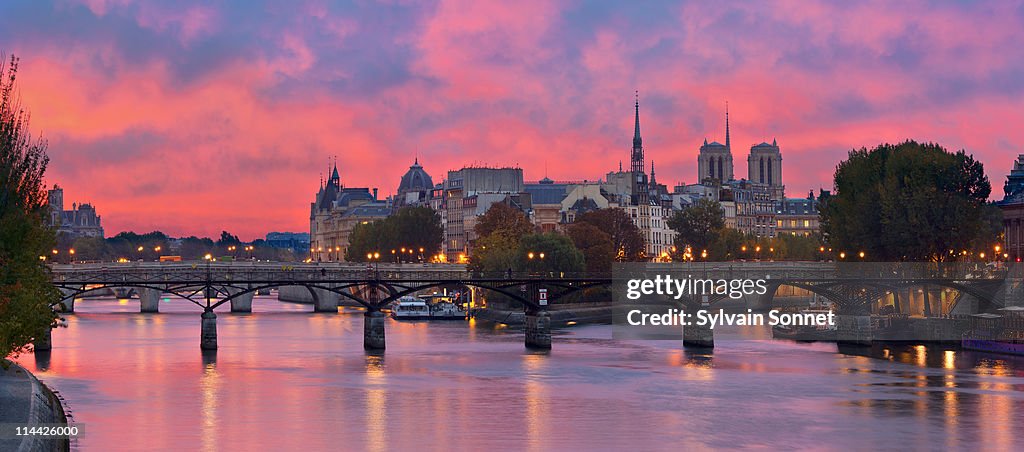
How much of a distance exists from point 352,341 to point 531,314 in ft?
45.1

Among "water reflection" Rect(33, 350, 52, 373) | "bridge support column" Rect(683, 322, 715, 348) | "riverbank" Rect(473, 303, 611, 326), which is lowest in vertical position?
"water reflection" Rect(33, 350, 52, 373)

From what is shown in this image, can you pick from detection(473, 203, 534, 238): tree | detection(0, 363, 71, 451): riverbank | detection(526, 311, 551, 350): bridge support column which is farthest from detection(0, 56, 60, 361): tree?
detection(473, 203, 534, 238): tree

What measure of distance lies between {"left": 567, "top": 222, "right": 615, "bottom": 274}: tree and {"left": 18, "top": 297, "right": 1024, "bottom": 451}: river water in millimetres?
41659

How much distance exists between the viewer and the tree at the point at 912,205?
104 m

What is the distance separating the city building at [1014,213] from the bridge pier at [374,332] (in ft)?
172

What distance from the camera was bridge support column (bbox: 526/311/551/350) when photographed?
94000 millimetres

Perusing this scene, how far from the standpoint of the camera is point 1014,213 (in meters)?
125

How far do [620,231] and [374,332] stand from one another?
75.2 m

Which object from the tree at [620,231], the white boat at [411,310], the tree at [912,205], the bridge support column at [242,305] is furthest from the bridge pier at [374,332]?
the tree at [620,231]

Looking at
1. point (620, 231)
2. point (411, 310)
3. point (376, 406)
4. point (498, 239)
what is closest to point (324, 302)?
point (411, 310)

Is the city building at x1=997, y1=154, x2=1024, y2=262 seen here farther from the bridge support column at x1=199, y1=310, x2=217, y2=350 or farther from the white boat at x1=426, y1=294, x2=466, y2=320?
the bridge support column at x1=199, y1=310, x2=217, y2=350

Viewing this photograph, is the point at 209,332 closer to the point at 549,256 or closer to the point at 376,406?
the point at 376,406

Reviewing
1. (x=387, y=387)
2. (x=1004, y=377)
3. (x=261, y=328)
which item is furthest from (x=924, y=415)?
(x=261, y=328)

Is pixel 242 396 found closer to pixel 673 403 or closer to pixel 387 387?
pixel 387 387
